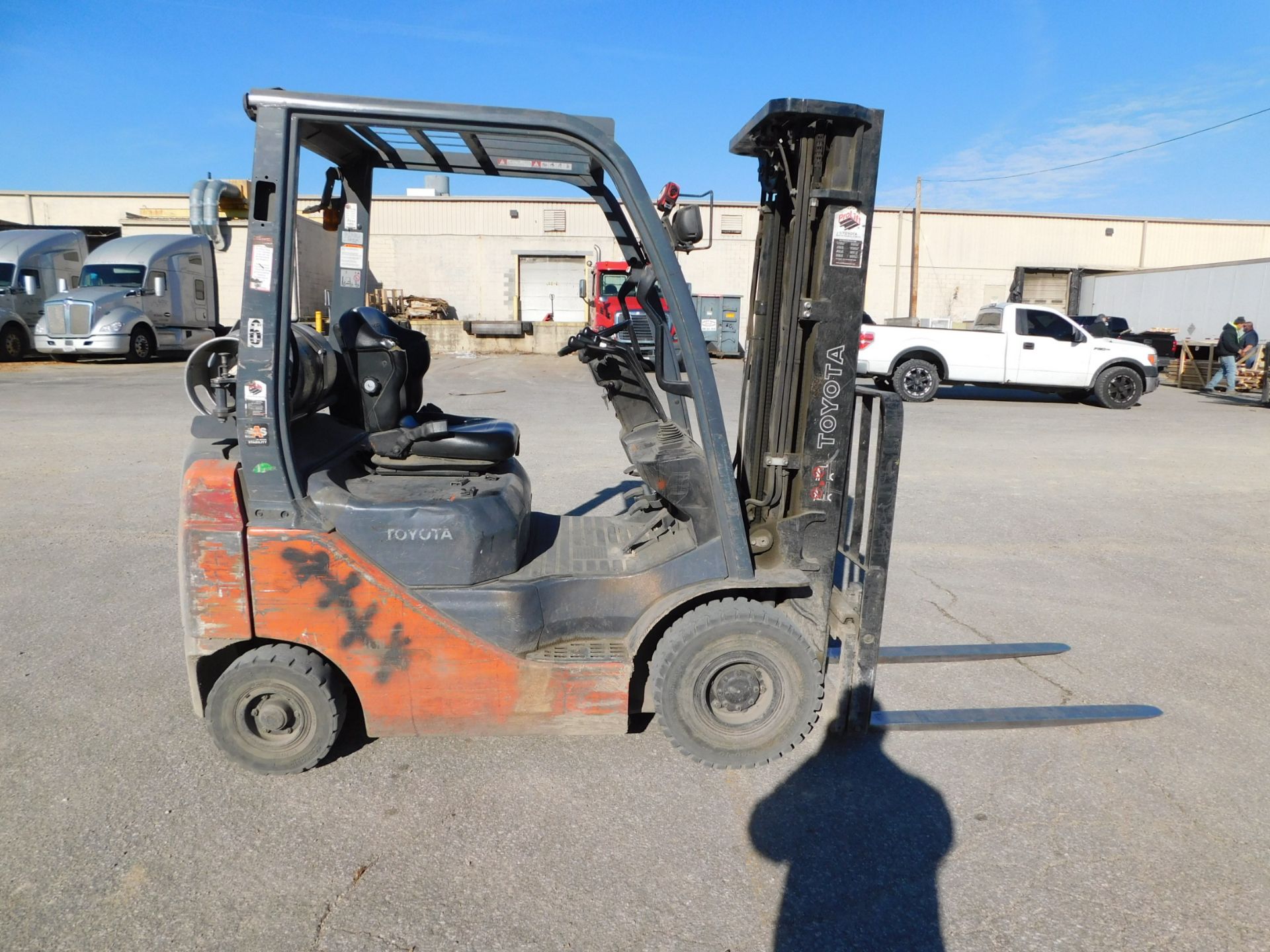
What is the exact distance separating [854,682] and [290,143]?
3255 mm

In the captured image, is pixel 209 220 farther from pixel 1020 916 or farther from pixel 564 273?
pixel 564 273

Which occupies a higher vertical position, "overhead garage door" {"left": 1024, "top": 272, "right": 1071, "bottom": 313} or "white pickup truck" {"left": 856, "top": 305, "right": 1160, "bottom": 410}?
"overhead garage door" {"left": 1024, "top": 272, "right": 1071, "bottom": 313}

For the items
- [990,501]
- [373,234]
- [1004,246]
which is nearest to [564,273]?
[373,234]

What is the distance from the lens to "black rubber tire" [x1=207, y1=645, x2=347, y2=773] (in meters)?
3.30

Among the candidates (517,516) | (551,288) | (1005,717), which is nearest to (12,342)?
(551,288)

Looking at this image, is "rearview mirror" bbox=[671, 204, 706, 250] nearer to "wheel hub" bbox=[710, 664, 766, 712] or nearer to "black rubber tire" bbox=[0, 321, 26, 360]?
"wheel hub" bbox=[710, 664, 766, 712]

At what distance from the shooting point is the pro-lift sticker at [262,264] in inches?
119

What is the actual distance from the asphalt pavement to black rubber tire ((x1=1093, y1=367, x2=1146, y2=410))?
Result: 41.8 ft

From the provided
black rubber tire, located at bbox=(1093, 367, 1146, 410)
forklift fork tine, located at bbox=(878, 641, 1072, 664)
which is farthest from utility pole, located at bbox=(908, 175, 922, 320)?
forklift fork tine, located at bbox=(878, 641, 1072, 664)

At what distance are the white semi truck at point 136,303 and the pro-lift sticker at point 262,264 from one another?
2109 centimetres

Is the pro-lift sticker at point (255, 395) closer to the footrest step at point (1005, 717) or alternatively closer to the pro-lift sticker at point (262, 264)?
the pro-lift sticker at point (262, 264)

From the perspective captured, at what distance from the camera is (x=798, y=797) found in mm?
3361

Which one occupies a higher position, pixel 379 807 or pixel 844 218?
pixel 844 218

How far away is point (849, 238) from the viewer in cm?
347
